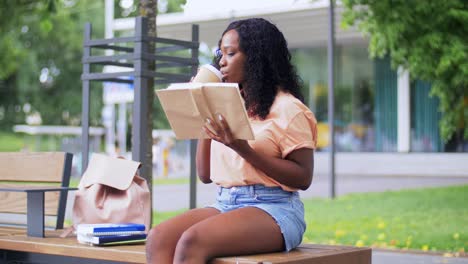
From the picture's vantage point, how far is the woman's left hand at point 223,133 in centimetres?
339

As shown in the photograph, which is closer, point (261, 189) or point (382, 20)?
point (261, 189)

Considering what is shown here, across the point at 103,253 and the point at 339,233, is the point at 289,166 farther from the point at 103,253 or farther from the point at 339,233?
the point at 339,233

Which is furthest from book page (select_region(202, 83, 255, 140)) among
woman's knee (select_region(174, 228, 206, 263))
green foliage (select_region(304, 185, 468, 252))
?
green foliage (select_region(304, 185, 468, 252))

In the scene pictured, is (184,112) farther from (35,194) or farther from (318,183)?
(318,183)

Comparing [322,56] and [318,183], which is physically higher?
[322,56]

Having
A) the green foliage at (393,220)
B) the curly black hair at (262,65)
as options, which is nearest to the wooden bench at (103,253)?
the curly black hair at (262,65)

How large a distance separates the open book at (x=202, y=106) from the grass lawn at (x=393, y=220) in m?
4.59

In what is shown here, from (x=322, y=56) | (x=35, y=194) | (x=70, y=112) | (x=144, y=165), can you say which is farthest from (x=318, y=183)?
(x=70, y=112)

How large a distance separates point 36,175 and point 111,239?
1.37m

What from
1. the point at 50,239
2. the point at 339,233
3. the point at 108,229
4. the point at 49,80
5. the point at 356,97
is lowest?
the point at 339,233

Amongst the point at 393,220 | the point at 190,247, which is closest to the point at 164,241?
the point at 190,247

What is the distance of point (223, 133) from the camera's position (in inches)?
134

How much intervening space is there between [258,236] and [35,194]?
1786 mm

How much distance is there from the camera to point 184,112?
355 centimetres
